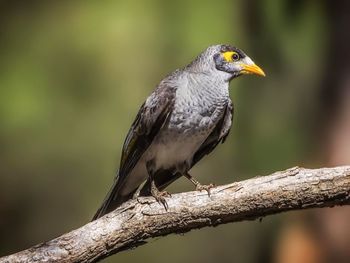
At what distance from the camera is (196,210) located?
194 inches

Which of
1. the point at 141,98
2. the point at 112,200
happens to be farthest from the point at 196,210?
the point at 141,98

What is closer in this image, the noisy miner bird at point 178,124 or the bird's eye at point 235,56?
the noisy miner bird at point 178,124

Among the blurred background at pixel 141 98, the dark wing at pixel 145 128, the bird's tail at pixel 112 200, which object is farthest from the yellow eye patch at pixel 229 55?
the blurred background at pixel 141 98

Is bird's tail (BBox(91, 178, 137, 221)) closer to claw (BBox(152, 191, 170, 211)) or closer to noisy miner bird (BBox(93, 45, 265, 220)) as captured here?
noisy miner bird (BBox(93, 45, 265, 220))

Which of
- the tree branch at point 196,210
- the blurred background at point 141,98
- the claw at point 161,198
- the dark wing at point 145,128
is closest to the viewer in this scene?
the tree branch at point 196,210

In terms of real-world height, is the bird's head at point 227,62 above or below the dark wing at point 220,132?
above

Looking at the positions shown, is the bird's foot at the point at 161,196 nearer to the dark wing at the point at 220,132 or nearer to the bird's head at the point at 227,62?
the dark wing at the point at 220,132

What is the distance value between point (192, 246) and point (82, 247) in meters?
9.03

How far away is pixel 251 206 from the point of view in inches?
191

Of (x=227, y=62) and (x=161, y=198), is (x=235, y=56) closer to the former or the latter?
(x=227, y=62)

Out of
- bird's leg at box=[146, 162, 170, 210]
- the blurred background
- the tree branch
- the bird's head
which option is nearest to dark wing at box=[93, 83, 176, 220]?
bird's leg at box=[146, 162, 170, 210]

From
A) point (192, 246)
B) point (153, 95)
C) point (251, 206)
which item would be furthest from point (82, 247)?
point (192, 246)

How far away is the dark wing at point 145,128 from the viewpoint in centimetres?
585

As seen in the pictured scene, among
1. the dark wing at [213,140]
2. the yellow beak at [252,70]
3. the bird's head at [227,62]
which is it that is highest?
the bird's head at [227,62]
